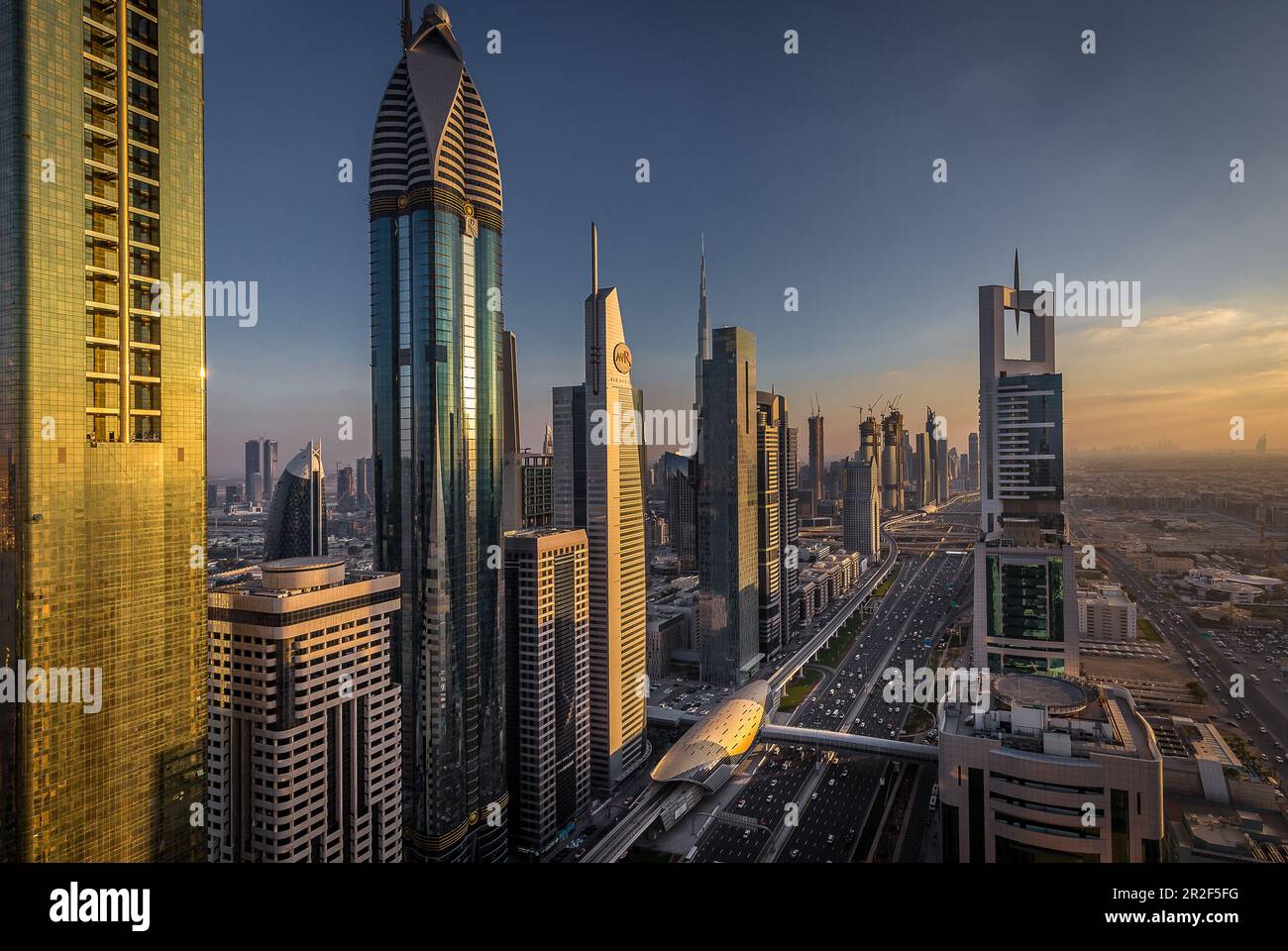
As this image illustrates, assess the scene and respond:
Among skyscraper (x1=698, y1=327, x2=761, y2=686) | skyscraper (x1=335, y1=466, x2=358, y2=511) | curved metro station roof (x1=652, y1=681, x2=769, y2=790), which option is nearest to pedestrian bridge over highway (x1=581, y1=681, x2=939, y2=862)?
curved metro station roof (x1=652, y1=681, x2=769, y2=790)

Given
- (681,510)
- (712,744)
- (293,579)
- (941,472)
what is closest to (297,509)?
(293,579)

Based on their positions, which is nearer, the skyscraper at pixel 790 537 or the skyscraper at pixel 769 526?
the skyscraper at pixel 769 526

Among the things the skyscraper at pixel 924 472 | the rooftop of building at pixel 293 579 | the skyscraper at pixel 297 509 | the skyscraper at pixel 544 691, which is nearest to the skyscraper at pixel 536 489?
the skyscraper at pixel 544 691

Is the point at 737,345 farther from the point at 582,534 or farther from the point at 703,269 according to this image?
the point at 582,534

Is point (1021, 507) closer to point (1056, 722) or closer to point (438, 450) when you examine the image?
point (1056, 722)

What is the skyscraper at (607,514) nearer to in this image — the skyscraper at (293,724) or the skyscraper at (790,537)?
the skyscraper at (293,724)

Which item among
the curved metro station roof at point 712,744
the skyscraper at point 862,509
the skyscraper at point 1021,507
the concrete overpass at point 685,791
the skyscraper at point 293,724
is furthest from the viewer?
the skyscraper at point 862,509
